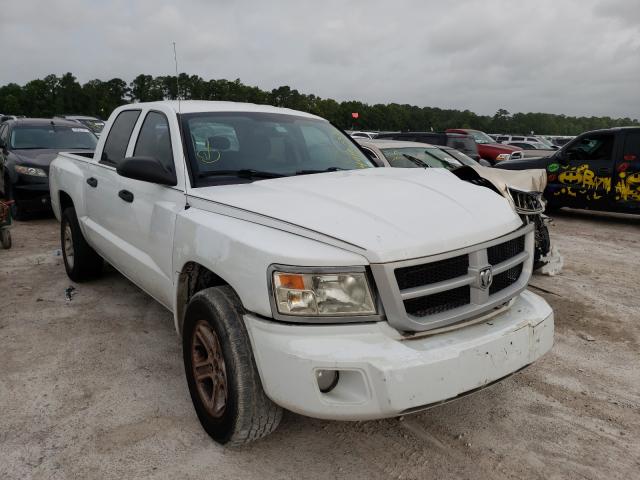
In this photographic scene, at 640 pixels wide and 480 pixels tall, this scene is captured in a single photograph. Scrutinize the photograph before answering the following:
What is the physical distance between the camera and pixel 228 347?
2355 mm

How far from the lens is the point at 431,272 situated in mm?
2291

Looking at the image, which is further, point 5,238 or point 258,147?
point 5,238

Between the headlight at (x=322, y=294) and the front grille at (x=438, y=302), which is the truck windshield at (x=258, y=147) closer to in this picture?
the headlight at (x=322, y=294)

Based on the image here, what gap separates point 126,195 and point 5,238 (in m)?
3.98

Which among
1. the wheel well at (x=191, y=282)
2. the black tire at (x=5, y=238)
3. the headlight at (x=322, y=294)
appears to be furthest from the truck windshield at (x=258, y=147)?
the black tire at (x=5, y=238)

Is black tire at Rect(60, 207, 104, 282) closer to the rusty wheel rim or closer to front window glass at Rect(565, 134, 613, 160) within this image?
the rusty wheel rim

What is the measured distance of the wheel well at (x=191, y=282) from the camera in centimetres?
283

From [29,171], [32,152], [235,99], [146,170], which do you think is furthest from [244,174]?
[235,99]

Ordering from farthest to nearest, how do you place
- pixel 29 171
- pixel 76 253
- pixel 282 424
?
1. pixel 29 171
2. pixel 76 253
3. pixel 282 424

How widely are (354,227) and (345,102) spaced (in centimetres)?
10087

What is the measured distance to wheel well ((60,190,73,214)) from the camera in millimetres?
5285

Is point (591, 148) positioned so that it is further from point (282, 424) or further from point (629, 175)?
point (282, 424)

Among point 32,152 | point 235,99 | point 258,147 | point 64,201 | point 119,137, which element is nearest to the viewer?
point 258,147

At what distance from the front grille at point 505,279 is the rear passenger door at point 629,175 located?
7.57m
